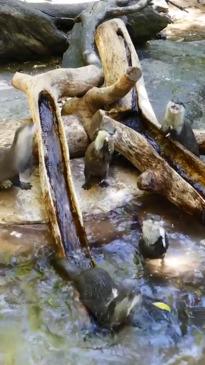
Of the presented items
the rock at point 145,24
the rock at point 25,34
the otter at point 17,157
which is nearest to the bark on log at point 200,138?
the otter at point 17,157

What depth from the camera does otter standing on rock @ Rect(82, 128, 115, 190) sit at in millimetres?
5516

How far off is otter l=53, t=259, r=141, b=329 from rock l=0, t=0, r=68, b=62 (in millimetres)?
6541

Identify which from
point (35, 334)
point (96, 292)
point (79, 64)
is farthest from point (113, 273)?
point (79, 64)

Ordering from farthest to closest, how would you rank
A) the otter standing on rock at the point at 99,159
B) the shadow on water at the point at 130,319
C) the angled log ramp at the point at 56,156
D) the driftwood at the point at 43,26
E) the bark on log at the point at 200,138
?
1. the driftwood at the point at 43,26
2. the bark on log at the point at 200,138
3. the otter standing on rock at the point at 99,159
4. the angled log ramp at the point at 56,156
5. the shadow on water at the point at 130,319

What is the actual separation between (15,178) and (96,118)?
1.26m

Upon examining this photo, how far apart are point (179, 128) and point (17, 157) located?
6.06ft

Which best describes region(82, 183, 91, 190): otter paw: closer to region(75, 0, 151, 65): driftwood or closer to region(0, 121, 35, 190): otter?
region(0, 121, 35, 190): otter

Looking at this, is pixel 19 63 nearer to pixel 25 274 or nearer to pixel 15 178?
pixel 15 178

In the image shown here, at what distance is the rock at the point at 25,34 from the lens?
9508 millimetres

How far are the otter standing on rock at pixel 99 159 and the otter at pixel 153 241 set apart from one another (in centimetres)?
106

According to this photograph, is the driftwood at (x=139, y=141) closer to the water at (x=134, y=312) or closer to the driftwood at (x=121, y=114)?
the driftwood at (x=121, y=114)

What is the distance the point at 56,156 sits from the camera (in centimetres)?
552

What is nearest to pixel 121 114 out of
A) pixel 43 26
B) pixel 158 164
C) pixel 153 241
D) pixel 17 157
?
pixel 158 164

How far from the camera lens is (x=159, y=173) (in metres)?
5.61
